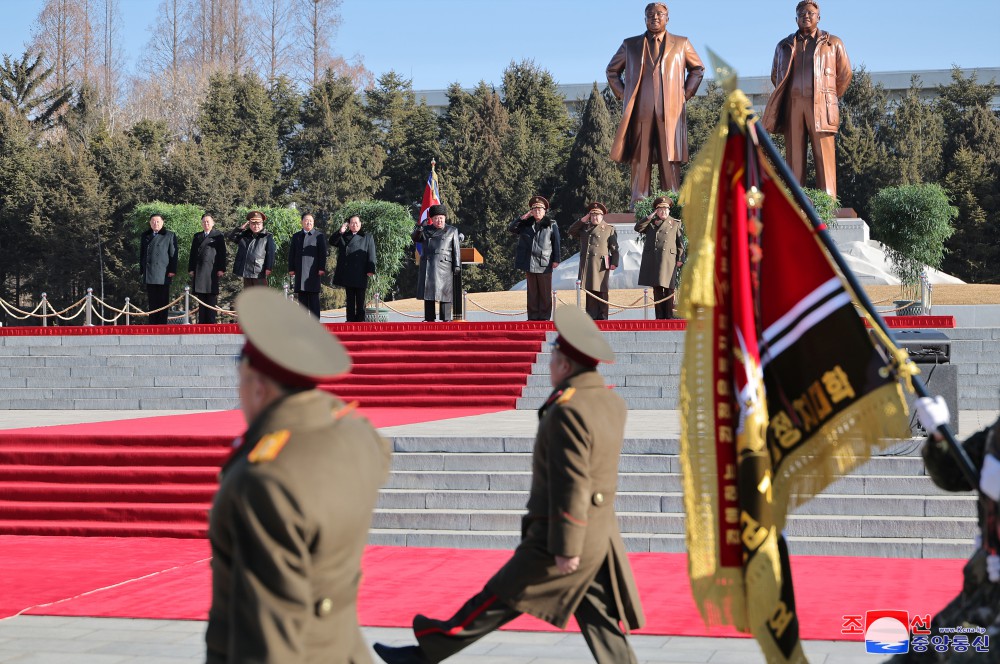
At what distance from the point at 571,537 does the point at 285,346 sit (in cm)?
181

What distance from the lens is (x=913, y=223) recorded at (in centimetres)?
1942

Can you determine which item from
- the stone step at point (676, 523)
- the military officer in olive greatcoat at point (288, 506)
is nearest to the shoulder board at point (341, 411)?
the military officer in olive greatcoat at point (288, 506)

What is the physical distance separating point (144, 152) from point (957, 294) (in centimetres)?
2669

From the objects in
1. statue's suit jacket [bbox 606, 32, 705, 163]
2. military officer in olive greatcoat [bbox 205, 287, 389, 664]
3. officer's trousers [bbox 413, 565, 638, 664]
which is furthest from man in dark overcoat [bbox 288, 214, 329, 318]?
military officer in olive greatcoat [bbox 205, 287, 389, 664]

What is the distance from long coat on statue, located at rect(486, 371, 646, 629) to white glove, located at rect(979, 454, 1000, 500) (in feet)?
4.22

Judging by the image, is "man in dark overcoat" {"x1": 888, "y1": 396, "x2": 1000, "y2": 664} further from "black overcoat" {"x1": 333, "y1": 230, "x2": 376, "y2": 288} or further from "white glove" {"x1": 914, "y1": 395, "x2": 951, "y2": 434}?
"black overcoat" {"x1": 333, "y1": 230, "x2": 376, "y2": 288}

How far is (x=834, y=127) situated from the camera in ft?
66.2

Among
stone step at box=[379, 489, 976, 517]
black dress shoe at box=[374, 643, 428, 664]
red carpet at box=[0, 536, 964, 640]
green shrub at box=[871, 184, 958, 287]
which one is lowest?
red carpet at box=[0, 536, 964, 640]

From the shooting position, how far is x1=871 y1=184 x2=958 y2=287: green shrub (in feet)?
63.5

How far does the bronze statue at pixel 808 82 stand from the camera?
19.8 meters

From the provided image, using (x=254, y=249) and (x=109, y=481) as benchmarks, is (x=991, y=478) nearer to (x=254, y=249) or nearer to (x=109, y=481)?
(x=109, y=481)

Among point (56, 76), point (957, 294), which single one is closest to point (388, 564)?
point (957, 294)

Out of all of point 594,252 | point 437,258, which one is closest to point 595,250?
point 594,252

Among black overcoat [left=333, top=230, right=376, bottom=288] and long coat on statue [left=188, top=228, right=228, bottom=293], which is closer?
black overcoat [left=333, top=230, right=376, bottom=288]
